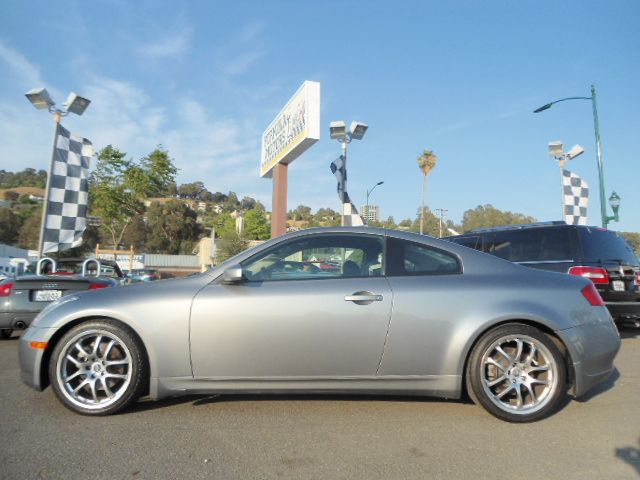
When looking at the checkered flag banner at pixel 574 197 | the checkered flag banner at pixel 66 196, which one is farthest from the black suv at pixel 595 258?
the checkered flag banner at pixel 66 196

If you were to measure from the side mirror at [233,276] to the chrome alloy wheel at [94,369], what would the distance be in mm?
807

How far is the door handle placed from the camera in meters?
2.99

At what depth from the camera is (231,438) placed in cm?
262

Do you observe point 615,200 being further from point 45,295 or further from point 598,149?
point 45,295

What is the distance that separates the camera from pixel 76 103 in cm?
1119

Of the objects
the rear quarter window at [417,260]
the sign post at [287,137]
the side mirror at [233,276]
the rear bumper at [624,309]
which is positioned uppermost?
the sign post at [287,137]

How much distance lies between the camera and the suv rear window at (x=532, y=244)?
20.5 feet

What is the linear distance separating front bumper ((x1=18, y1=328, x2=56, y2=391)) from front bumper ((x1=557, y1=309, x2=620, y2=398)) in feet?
11.5

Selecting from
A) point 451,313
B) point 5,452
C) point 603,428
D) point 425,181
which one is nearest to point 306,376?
point 451,313

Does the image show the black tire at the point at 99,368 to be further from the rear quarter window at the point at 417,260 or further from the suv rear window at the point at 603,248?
the suv rear window at the point at 603,248

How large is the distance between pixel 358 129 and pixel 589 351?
1140 cm

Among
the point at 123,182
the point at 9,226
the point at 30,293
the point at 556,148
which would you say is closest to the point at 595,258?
the point at 30,293

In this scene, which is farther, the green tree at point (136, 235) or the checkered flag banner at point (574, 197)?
the green tree at point (136, 235)

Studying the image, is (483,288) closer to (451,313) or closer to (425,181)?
(451,313)
